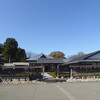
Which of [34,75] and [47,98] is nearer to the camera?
[47,98]

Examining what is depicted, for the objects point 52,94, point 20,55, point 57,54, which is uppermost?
point 57,54

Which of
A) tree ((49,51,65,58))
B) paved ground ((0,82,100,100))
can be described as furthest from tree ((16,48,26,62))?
paved ground ((0,82,100,100))

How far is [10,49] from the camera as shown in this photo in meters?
53.1

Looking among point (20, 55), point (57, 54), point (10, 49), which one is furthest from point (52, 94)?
point (57, 54)

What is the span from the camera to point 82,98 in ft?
29.7

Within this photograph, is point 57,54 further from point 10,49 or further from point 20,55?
point 10,49

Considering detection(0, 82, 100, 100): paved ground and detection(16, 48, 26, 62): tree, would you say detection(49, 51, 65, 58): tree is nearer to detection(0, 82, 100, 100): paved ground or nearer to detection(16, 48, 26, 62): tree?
detection(16, 48, 26, 62): tree

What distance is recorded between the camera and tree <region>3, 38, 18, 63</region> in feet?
173

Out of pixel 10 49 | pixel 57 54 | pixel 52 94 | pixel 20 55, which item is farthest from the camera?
pixel 57 54

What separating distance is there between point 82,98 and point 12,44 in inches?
1846

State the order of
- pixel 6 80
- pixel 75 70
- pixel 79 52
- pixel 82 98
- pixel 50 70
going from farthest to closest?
pixel 79 52, pixel 50 70, pixel 75 70, pixel 6 80, pixel 82 98

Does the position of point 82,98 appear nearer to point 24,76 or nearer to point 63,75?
point 24,76

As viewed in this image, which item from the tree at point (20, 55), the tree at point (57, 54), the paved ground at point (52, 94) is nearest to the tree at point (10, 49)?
the tree at point (20, 55)

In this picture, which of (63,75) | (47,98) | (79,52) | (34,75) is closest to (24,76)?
(34,75)
